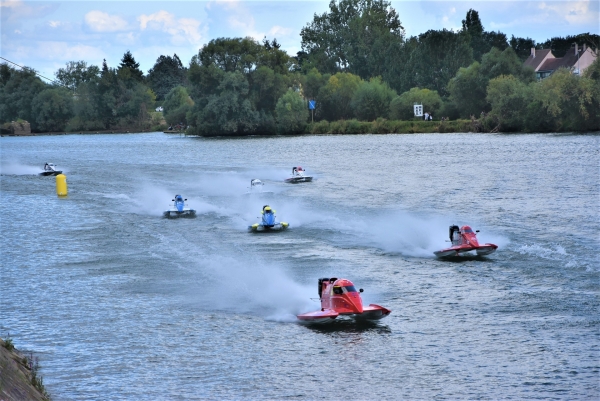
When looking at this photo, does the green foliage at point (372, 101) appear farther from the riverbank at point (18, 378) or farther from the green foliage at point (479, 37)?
the riverbank at point (18, 378)

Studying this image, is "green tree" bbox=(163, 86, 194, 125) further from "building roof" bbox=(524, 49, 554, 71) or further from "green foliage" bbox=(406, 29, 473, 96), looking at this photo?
"building roof" bbox=(524, 49, 554, 71)

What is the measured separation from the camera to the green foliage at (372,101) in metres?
144

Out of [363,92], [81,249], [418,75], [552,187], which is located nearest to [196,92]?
[363,92]

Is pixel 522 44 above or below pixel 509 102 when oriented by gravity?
above

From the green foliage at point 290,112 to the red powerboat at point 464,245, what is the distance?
344 feet

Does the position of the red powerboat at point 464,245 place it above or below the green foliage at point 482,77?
below

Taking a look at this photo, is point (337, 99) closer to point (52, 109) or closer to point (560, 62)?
point (560, 62)

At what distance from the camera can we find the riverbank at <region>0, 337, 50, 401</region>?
581 inches

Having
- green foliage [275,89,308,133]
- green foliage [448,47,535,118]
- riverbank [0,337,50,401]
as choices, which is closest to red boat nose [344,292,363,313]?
riverbank [0,337,50,401]

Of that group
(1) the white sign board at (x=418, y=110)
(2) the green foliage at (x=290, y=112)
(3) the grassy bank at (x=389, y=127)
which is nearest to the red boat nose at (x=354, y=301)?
(3) the grassy bank at (x=389, y=127)

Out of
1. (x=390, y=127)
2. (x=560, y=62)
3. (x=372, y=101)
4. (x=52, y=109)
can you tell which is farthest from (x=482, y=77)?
(x=52, y=109)

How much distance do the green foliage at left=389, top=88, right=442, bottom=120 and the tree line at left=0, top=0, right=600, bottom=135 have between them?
20 cm

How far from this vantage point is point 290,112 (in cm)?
13788

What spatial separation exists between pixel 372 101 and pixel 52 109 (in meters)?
86.7
